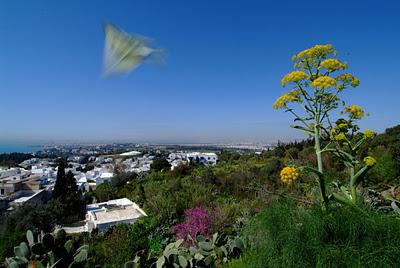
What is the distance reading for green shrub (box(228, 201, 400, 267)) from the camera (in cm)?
180

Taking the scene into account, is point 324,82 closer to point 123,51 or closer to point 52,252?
point 123,51

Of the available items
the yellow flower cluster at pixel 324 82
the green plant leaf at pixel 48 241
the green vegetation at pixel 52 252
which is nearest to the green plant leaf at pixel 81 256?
the green vegetation at pixel 52 252

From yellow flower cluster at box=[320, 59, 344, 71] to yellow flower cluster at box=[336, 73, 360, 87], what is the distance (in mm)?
81

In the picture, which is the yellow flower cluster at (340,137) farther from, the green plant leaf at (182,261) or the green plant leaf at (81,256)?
the green plant leaf at (81,256)

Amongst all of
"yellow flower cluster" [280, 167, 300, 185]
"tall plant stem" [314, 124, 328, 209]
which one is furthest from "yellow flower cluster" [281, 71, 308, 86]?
"yellow flower cluster" [280, 167, 300, 185]

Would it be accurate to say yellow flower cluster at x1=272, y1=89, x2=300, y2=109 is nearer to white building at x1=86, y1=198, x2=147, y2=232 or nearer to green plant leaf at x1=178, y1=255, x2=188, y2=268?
green plant leaf at x1=178, y1=255, x2=188, y2=268

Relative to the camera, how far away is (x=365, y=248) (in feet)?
6.00

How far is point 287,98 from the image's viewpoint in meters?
2.40

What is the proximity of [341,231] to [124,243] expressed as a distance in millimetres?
4366

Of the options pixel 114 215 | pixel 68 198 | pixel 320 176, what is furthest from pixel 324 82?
pixel 68 198

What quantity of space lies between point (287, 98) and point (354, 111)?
529 millimetres

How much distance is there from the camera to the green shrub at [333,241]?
5.90 ft

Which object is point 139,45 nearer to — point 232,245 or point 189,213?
point 232,245

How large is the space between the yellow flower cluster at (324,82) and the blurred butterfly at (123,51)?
147 centimetres
